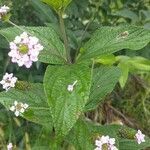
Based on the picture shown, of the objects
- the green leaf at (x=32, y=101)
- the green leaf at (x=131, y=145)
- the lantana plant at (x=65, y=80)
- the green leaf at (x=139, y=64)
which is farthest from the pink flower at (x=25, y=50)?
the green leaf at (x=139, y=64)

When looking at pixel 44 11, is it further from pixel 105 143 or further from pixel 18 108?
pixel 105 143

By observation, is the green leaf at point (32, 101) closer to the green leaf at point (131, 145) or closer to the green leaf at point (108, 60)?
the green leaf at point (131, 145)

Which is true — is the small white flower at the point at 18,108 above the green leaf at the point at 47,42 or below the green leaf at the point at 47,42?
below

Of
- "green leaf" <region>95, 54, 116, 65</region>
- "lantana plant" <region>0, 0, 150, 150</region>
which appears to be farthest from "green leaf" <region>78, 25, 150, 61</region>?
"green leaf" <region>95, 54, 116, 65</region>

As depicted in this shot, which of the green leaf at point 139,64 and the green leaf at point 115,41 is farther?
the green leaf at point 139,64

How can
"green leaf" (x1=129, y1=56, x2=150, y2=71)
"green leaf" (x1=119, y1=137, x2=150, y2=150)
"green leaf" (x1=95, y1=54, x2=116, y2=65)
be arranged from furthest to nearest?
"green leaf" (x1=129, y1=56, x2=150, y2=71) < "green leaf" (x1=95, y1=54, x2=116, y2=65) < "green leaf" (x1=119, y1=137, x2=150, y2=150)

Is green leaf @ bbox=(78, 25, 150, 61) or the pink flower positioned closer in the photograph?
the pink flower

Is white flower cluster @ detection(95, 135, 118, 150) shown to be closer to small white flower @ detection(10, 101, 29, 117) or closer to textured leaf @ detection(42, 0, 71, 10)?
small white flower @ detection(10, 101, 29, 117)

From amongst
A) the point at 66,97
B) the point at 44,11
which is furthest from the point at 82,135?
the point at 44,11
